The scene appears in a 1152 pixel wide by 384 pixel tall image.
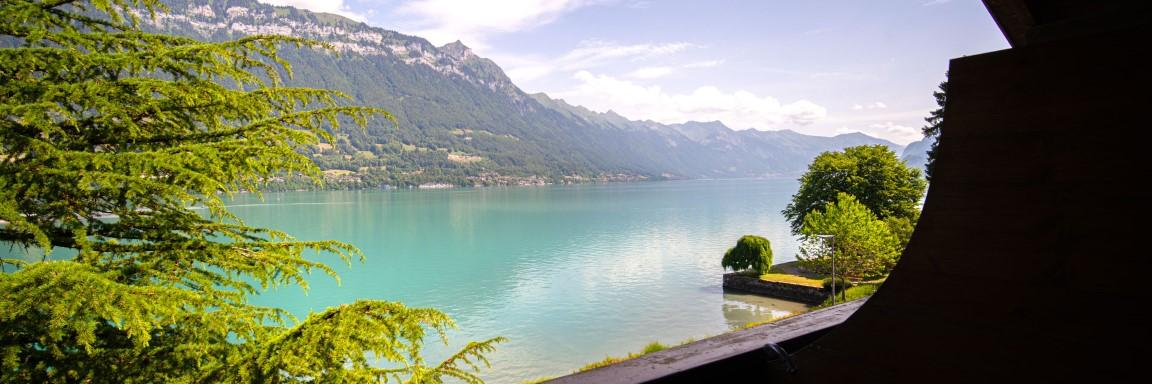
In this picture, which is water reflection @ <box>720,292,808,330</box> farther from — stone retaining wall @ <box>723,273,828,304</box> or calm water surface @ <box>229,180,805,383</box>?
stone retaining wall @ <box>723,273,828,304</box>

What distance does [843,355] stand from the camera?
1263 mm

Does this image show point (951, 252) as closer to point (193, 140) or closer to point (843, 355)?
point (843, 355)

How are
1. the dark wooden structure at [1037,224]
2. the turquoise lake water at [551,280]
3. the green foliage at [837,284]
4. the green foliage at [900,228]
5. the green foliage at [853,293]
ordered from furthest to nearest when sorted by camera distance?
the green foliage at [900,228] < the green foliage at [837,284] < the turquoise lake water at [551,280] < the green foliage at [853,293] < the dark wooden structure at [1037,224]

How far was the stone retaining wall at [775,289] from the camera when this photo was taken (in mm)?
26309

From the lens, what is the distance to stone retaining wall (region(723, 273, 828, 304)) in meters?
26.3

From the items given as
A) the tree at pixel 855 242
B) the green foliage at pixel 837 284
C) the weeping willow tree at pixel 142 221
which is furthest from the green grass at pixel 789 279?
the weeping willow tree at pixel 142 221

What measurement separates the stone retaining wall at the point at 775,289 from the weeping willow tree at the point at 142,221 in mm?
25216

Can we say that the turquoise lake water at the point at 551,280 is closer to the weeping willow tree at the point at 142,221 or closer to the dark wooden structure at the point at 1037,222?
the weeping willow tree at the point at 142,221

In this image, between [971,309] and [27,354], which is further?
[27,354]

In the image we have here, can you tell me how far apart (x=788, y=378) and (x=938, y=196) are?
54 cm

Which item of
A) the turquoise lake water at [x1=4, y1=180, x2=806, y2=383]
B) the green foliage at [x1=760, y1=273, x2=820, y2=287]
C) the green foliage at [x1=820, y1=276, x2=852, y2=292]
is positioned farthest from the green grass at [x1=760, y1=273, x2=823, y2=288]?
the turquoise lake water at [x1=4, y1=180, x2=806, y2=383]

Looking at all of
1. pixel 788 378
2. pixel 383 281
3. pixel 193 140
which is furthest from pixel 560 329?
pixel 788 378

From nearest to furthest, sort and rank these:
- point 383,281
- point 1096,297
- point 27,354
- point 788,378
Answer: point 1096,297, point 788,378, point 27,354, point 383,281

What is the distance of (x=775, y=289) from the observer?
28.4m
